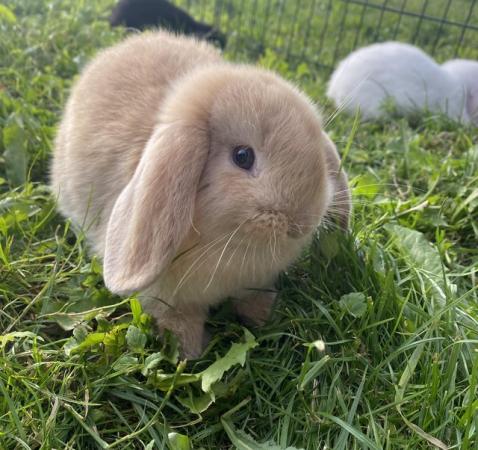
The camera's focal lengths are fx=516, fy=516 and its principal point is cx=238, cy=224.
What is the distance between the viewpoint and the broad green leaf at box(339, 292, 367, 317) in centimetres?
158

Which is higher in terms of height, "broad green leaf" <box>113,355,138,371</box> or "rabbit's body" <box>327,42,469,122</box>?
"rabbit's body" <box>327,42,469,122</box>

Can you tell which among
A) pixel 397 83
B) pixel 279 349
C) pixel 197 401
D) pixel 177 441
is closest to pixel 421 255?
pixel 279 349

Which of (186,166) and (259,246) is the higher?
(186,166)

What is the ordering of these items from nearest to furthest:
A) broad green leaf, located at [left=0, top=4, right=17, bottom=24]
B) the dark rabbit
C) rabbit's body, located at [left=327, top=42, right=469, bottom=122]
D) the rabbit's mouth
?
the rabbit's mouth < broad green leaf, located at [left=0, top=4, right=17, bottom=24] < rabbit's body, located at [left=327, top=42, right=469, bottom=122] < the dark rabbit

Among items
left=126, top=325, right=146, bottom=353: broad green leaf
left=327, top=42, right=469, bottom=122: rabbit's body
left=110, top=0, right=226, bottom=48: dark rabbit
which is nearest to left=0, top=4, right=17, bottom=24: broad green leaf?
left=110, top=0, right=226, bottom=48: dark rabbit

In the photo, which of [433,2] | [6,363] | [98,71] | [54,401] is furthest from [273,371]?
[433,2]

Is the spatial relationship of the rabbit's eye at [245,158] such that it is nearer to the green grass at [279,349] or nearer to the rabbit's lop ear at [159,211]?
the rabbit's lop ear at [159,211]

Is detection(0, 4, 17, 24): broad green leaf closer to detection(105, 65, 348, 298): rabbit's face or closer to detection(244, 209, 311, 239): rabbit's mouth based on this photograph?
detection(105, 65, 348, 298): rabbit's face

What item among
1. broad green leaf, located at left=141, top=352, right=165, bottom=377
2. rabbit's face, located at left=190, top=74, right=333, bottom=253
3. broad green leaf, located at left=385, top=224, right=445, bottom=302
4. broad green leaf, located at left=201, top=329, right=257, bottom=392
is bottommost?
broad green leaf, located at left=141, top=352, right=165, bottom=377

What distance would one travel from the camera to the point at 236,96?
157cm

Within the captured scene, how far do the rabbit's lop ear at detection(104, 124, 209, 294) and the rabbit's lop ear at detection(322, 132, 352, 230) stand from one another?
523mm

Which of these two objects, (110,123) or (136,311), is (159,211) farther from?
(110,123)

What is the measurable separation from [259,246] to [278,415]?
475 mm

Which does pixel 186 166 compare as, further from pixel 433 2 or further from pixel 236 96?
pixel 433 2
